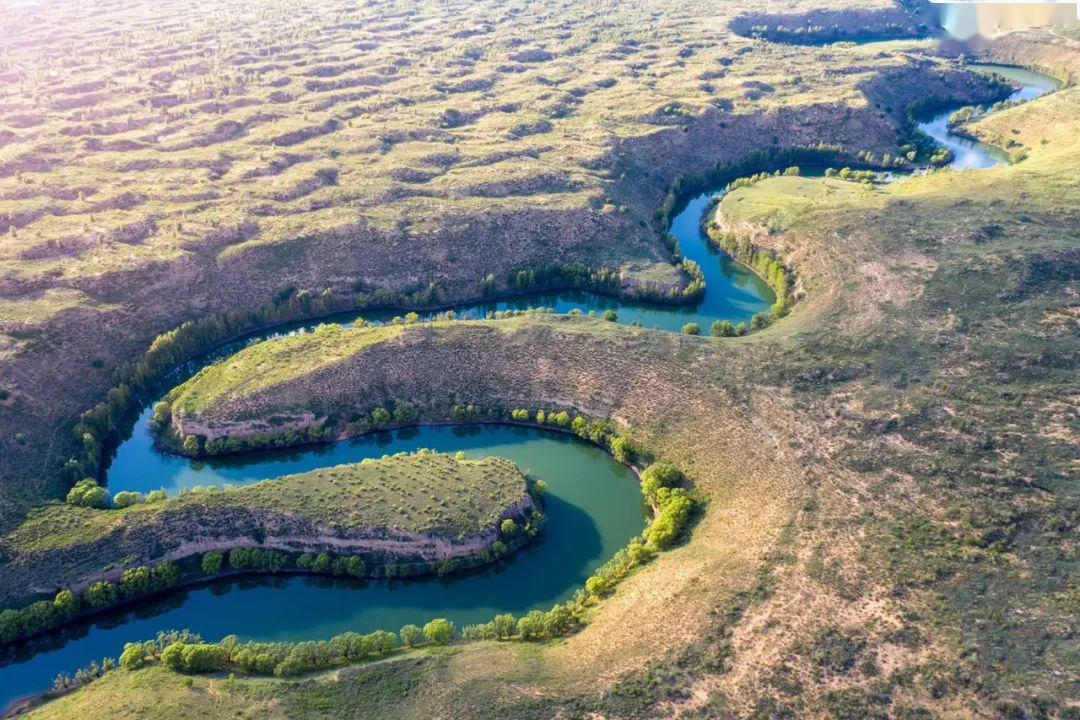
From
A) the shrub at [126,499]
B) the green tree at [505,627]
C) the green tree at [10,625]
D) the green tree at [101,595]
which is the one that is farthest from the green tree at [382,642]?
the shrub at [126,499]

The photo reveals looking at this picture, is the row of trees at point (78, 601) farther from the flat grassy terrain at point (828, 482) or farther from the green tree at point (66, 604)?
the flat grassy terrain at point (828, 482)

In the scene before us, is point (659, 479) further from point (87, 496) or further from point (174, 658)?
point (87, 496)

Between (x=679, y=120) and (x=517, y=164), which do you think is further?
(x=679, y=120)

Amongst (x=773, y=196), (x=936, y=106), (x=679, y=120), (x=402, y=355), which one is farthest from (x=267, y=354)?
(x=936, y=106)

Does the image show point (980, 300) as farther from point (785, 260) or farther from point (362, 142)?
point (362, 142)

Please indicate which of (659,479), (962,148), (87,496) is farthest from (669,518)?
(962,148)

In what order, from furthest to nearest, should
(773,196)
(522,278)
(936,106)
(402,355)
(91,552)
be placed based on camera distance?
(936,106), (773,196), (522,278), (402,355), (91,552)
